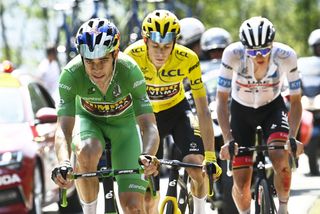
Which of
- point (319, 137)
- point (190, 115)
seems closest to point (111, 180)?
point (190, 115)

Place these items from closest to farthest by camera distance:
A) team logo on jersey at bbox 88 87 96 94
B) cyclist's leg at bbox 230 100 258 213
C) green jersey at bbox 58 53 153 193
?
green jersey at bbox 58 53 153 193
team logo on jersey at bbox 88 87 96 94
cyclist's leg at bbox 230 100 258 213

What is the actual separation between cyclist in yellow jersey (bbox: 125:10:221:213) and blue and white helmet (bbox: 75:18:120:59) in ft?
5.37

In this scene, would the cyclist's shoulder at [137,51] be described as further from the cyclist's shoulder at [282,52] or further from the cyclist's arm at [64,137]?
the cyclist's arm at [64,137]

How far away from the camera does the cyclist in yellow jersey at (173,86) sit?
992 cm

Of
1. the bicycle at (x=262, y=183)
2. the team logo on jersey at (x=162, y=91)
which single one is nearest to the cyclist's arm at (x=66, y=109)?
the team logo on jersey at (x=162, y=91)

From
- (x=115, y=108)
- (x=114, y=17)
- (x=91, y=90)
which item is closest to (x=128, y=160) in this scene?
(x=115, y=108)

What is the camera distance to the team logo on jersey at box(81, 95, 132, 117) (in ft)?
28.9

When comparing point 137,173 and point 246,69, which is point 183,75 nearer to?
point 246,69

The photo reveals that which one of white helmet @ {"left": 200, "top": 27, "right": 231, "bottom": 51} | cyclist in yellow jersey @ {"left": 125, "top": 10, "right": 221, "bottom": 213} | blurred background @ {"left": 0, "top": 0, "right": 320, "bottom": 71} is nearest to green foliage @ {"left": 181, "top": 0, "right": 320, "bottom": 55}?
blurred background @ {"left": 0, "top": 0, "right": 320, "bottom": 71}

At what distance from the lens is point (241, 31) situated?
10.5 metres

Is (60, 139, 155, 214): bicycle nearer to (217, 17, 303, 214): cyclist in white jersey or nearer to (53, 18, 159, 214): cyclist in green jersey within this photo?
(53, 18, 159, 214): cyclist in green jersey

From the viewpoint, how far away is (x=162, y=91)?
1054cm

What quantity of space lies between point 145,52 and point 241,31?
0.98m

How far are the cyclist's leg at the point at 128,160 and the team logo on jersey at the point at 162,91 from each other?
1.47 m
